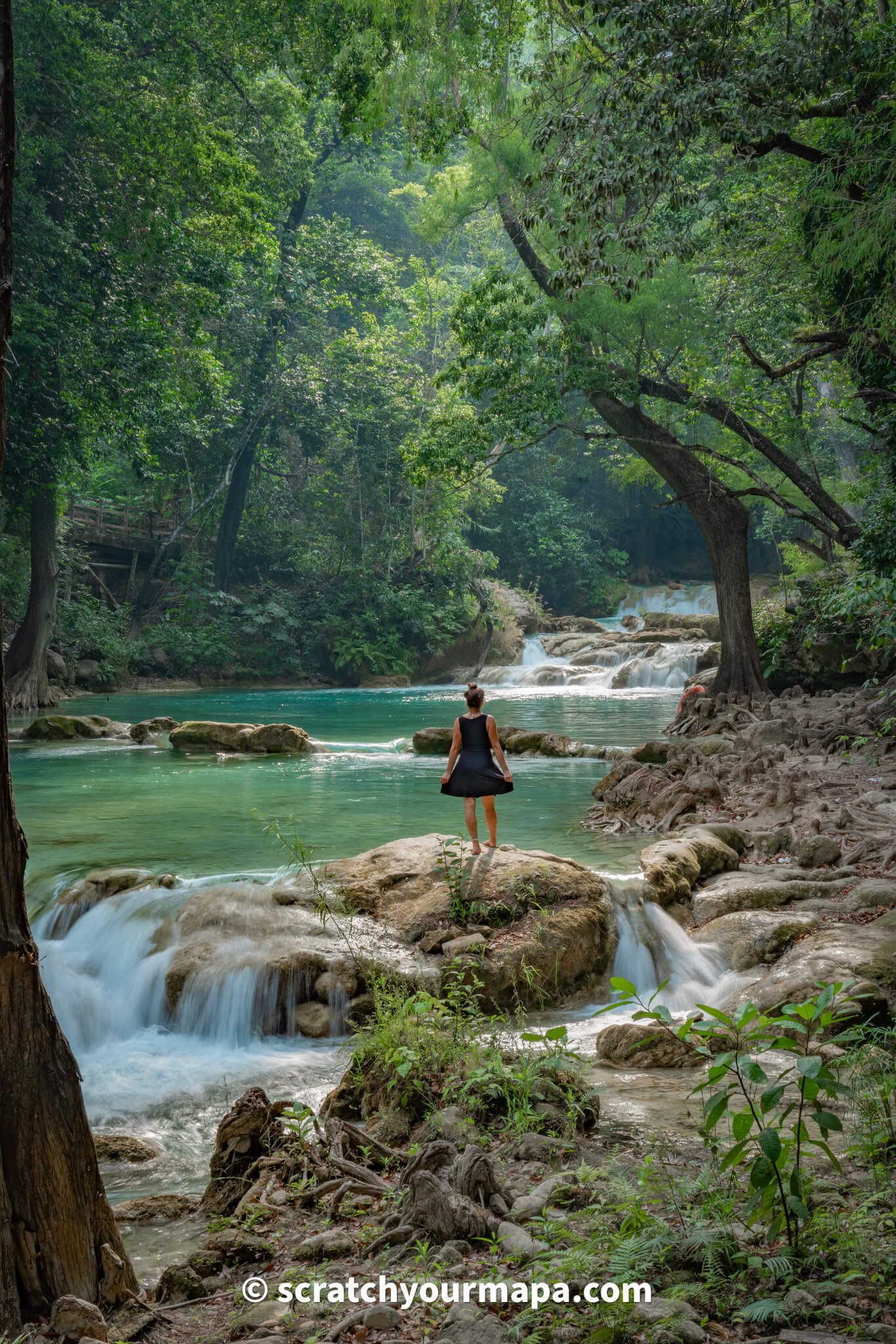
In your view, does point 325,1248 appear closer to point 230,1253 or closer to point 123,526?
point 230,1253

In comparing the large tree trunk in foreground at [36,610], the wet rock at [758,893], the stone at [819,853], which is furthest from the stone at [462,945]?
the large tree trunk in foreground at [36,610]

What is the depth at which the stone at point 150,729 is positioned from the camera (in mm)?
19422

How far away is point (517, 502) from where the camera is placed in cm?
4784

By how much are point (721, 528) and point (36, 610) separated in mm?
15273

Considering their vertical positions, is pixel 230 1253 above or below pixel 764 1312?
below

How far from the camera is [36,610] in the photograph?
23266mm

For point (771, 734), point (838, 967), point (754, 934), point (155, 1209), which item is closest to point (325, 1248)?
point (155, 1209)

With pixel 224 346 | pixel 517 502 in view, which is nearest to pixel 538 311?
pixel 224 346

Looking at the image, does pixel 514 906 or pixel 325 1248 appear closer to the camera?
pixel 325 1248

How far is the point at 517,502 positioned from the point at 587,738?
30292 millimetres

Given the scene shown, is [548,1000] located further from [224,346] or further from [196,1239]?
[224,346]

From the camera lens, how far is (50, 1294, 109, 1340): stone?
2922 millimetres

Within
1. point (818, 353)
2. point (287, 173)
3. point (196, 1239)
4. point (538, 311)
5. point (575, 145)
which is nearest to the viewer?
point (196, 1239)

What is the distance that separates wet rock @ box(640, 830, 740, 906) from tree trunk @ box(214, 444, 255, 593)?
97.8 ft
